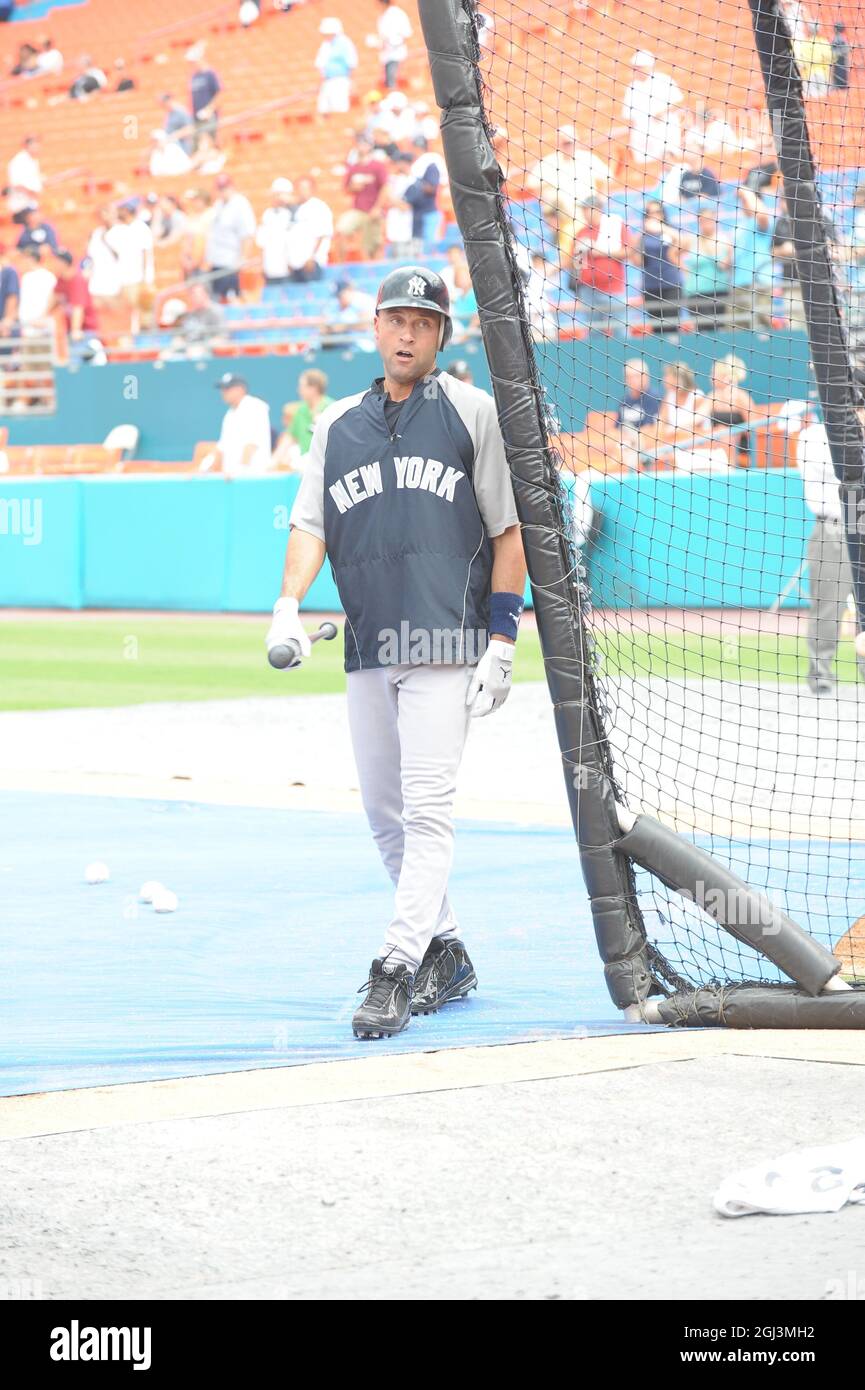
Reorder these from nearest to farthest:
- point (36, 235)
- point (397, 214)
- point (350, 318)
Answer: point (350, 318), point (397, 214), point (36, 235)

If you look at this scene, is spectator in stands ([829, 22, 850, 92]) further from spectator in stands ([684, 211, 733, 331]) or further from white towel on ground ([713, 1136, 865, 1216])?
spectator in stands ([684, 211, 733, 331])

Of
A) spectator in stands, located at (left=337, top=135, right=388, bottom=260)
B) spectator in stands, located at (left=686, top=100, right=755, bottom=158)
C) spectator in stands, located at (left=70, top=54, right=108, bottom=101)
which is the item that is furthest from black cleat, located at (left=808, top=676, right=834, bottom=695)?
spectator in stands, located at (left=70, top=54, right=108, bottom=101)

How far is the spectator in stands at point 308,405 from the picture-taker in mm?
19188

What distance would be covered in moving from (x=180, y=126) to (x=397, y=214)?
25.9 feet

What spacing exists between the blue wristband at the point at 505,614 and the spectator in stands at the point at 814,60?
265cm

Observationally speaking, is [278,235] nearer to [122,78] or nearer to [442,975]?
[122,78]

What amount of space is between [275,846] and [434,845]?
2803mm

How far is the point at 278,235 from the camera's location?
82.9 feet

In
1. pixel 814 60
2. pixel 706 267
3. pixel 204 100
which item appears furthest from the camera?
pixel 204 100

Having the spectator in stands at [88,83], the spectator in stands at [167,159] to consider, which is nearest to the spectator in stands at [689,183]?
the spectator in stands at [167,159]

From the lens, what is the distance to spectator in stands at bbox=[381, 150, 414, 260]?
933 inches

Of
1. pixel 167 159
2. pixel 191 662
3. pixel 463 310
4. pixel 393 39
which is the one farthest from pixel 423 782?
pixel 167 159

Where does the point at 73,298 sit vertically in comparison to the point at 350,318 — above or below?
above

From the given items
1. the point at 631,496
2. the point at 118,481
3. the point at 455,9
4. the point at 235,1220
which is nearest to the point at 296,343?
the point at 118,481
